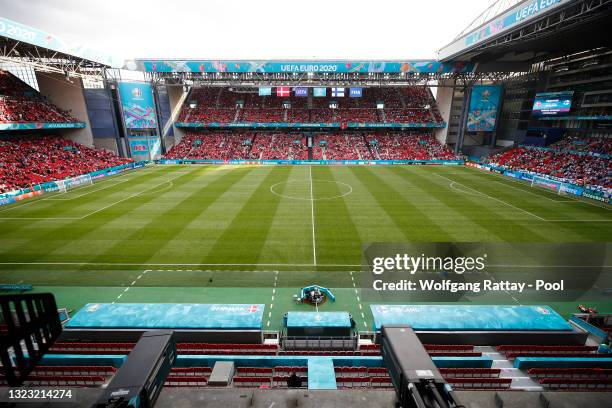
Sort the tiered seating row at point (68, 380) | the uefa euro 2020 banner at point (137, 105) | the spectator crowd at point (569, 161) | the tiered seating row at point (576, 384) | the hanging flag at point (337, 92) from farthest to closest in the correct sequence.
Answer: the hanging flag at point (337, 92), the uefa euro 2020 banner at point (137, 105), the spectator crowd at point (569, 161), the tiered seating row at point (68, 380), the tiered seating row at point (576, 384)

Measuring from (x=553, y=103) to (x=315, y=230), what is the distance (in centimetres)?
4570

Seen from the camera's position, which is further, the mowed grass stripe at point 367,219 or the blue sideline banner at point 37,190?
the blue sideline banner at point 37,190

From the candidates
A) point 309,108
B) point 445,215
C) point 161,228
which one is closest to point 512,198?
point 445,215

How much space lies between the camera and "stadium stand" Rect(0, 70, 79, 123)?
41356 millimetres

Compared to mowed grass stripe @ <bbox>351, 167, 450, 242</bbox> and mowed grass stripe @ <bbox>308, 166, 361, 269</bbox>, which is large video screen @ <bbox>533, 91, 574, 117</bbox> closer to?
mowed grass stripe @ <bbox>351, 167, 450, 242</bbox>

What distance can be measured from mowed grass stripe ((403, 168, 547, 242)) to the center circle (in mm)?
10236

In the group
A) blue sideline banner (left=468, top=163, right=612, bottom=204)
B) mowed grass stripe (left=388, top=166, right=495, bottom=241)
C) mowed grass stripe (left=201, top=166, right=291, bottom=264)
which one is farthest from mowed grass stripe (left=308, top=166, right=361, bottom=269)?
blue sideline banner (left=468, top=163, right=612, bottom=204)

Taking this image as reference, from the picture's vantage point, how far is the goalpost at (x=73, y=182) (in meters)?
36.8

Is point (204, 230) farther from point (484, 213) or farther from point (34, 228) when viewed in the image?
point (484, 213)

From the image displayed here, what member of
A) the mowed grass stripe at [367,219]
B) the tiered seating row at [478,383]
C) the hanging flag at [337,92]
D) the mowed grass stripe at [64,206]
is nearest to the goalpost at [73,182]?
the mowed grass stripe at [64,206]

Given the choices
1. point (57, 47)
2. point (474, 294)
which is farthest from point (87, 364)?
point (57, 47)

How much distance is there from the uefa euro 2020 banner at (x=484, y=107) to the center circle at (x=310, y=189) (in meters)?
34.8

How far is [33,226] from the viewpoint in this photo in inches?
968

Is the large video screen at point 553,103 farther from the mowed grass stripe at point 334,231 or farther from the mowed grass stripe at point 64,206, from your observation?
the mowed grass stripe at point 64,206
